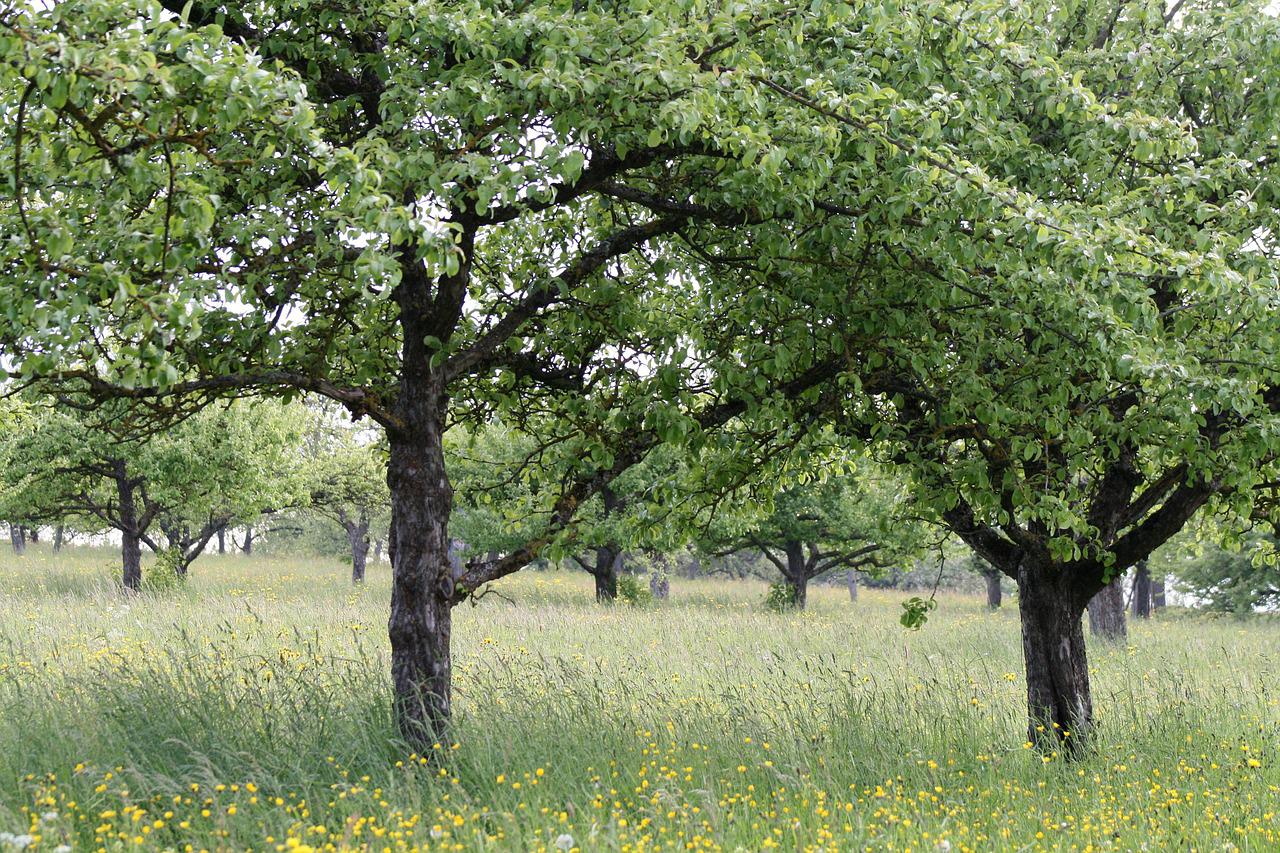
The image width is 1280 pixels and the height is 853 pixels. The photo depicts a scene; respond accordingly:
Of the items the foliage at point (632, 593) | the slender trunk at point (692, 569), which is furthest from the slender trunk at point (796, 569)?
the slender trunk at point (692, 569)

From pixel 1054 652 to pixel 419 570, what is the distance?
5.47m

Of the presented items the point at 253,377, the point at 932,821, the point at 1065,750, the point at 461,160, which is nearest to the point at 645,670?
the point at 1065,750

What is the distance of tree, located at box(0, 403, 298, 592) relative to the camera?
2103cm

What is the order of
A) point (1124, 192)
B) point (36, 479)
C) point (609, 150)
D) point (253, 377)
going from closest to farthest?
point (253, 377), point (609, 150), point (1124, 192), point (36, 479)

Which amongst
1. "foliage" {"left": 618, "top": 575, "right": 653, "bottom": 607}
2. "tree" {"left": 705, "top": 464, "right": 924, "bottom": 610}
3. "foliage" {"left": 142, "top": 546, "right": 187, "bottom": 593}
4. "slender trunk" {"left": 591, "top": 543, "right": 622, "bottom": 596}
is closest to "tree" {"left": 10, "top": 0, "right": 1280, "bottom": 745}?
"tree" {"left": 705, "top": 464, "right": 924, "bottom": 610}

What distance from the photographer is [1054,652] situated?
8453mm

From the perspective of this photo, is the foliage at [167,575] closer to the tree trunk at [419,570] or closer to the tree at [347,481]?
the tree at [347,481]

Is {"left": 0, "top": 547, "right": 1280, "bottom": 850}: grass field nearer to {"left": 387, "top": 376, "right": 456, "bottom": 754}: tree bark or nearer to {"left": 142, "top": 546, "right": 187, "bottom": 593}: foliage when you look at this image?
{"left": 387, "top": 376, "right": 456, "bottom": 754}: tree bark

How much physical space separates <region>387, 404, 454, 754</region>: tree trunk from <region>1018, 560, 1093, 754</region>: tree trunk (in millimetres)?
4996

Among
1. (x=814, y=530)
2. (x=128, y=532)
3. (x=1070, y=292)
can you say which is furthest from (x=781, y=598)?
(x=1070, y=292)

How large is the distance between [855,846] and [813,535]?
21.9m

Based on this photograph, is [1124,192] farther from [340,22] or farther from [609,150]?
[340,22]

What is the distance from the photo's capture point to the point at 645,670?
11969 mm

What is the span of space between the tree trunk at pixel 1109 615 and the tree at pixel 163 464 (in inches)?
692
